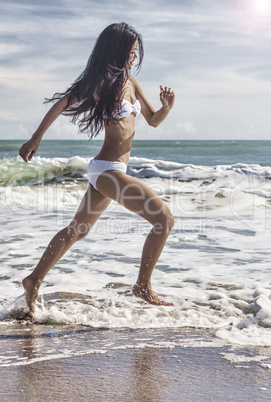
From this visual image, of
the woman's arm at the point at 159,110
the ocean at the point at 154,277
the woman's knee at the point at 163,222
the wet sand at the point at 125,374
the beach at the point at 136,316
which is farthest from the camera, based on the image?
the woman's arm at the point at 159,110

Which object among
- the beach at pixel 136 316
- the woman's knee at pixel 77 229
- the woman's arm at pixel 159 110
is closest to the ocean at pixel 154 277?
the beach at pixel 136 316

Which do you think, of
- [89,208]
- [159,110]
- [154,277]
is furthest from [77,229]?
[154,277]

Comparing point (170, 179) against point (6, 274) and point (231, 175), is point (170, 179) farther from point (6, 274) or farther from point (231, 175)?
point (6, 274)

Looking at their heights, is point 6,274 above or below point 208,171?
below

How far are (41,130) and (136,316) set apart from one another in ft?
4.89

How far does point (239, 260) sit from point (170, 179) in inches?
358

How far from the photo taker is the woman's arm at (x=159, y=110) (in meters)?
3.86

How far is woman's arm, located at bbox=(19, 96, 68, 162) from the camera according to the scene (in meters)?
3.34

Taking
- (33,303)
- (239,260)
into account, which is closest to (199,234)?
(239,260)

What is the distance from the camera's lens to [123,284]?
471cm

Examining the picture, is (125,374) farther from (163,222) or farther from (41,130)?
(41,130)

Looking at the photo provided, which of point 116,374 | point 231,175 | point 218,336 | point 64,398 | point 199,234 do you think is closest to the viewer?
point 64,398

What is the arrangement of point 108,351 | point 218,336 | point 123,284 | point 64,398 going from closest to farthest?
point 64,398
point 108,351
point 218,336
point 123,284

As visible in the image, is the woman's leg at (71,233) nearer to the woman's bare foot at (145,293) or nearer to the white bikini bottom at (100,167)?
the white bikini bottom at (100,167)
